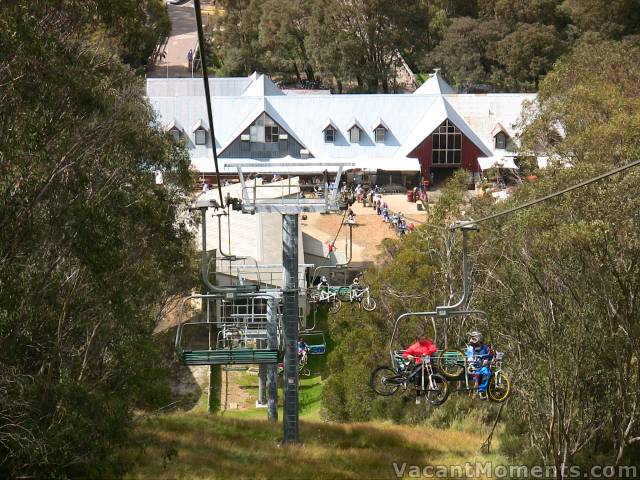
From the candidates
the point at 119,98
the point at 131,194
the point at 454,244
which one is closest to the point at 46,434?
the point at 131,194

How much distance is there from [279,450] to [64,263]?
5157 millimetres

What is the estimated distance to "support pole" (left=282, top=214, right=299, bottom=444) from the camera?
20078 mm

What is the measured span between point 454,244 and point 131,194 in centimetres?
788

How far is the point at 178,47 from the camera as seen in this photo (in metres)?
80.6

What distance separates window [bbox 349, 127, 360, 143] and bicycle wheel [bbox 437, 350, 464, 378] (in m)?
35.2

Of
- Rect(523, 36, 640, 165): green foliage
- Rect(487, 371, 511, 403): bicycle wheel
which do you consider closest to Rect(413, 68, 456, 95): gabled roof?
Rect(523, 36, 640, 165): green foliage

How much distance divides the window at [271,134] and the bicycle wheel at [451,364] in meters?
34.9

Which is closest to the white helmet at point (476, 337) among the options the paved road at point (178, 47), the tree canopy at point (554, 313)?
the tree canopy at point (554, 313)

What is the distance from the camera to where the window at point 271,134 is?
51188 millimetres

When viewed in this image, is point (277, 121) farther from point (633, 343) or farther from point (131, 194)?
point (633, 343)

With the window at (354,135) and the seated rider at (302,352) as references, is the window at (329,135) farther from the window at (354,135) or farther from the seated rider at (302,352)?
the seated rider at (302,352)

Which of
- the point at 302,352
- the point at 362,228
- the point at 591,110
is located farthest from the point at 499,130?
the point at 302,352

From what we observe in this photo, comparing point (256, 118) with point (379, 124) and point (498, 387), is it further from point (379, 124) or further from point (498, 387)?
point (498, 387)

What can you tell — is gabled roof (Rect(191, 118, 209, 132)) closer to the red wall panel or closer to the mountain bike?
the red wall panel
